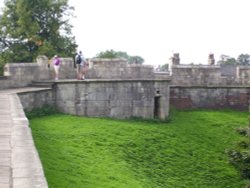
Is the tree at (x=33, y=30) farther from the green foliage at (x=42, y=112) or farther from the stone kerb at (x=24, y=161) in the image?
the stone kerb at (x=24, y=161)

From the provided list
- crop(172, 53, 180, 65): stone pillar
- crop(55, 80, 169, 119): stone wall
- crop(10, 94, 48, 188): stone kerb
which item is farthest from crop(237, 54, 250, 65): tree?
crop(10, 94, 48, 188): stone kerb

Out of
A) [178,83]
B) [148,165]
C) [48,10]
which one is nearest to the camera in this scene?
[148,165]

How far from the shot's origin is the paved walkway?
505 cm

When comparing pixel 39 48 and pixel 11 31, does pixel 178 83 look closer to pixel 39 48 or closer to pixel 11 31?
pixel 39 48

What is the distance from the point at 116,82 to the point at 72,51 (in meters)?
21.1

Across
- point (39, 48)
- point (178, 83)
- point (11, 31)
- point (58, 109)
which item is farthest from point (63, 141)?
point (11, 31)

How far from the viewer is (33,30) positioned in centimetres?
3512

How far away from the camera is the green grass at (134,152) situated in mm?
8932

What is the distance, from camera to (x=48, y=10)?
37.4 m

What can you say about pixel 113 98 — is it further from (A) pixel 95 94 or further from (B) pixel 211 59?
(B) pixel 211 59

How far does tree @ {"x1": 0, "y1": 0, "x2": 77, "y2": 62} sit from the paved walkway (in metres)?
25.6

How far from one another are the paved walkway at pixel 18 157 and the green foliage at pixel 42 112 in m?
4.89

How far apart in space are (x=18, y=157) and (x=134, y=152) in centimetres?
705

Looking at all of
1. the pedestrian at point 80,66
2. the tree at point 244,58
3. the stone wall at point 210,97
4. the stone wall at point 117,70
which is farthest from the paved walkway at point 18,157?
the tree at point 244,58
